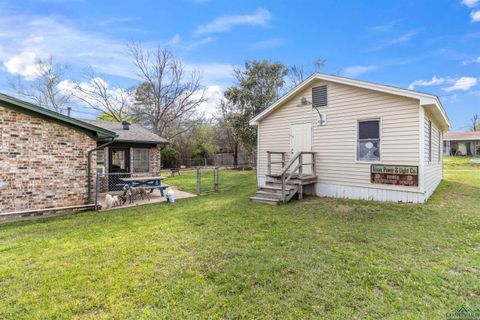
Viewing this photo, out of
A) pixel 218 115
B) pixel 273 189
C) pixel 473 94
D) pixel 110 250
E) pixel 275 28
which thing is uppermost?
pixel 473 94

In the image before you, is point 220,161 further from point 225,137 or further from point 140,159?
point 140,159

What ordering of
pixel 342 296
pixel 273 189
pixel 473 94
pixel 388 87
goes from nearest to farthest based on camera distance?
pixel 342 296, pixel 388 87, pixel 273 189, pixel 473 94

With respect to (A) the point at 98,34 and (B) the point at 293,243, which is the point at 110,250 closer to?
(B) the point at 293,243

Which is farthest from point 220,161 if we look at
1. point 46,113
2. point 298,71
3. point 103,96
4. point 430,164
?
point 46,113

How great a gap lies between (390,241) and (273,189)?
396 centimetres

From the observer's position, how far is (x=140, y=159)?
1175 cm

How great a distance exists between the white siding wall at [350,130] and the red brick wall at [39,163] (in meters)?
6.93

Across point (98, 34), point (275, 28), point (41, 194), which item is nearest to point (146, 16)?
point (98, 34)

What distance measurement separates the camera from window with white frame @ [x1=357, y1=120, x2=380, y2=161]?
7.12m

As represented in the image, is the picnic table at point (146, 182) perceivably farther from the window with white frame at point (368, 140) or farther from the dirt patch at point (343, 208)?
the window with white frame at point (368, 140)

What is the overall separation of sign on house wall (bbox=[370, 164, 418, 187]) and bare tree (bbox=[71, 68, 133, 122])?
24.2 metres

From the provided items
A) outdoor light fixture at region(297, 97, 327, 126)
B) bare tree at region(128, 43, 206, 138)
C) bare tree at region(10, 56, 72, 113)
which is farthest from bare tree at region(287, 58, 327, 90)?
bare tree at region(10, 56, 72, 113)

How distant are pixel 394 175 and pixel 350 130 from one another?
6.11 ft

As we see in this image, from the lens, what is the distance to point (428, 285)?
8.79 feet
